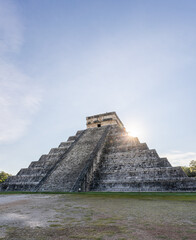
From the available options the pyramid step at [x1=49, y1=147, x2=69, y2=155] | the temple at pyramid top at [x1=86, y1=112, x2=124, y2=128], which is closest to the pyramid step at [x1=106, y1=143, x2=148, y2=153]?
the pyramid step at [x1=49, y1=147, x2=69, y2=155]

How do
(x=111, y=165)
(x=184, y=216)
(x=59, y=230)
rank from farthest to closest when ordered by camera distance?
1. (x=111, y=165)
2. (x=184, y=216)
3. (x=59, y=230)

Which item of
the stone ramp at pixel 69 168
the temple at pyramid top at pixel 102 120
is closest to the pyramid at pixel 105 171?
A: the stone ramp at pixel 69 168

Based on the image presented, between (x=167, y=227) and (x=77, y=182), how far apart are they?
800 centimetres

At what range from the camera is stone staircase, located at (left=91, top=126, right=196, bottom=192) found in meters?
8.56

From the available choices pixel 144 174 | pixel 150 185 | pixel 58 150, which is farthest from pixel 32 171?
pixel 150 185

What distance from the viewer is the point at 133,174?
993 cm

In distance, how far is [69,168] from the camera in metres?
12.0

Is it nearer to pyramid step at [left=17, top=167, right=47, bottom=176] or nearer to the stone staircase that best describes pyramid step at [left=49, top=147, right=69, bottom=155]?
pyramid step at [left=17, top=167, right=47, bottom=176]

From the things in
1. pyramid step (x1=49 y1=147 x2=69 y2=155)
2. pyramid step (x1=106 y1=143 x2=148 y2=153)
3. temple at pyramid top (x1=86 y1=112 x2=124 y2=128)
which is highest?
temple at pyramid top (x1=86 y1=112 x2=124 y2=128)

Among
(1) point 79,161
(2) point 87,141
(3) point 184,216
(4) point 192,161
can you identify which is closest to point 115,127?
(2) point 87,141

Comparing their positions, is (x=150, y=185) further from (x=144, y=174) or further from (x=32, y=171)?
(x=32, y=171)

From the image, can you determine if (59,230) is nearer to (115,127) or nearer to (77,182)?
(77,182)

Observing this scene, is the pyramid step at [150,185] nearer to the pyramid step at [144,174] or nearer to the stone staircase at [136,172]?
the stone staircase at [136,172]

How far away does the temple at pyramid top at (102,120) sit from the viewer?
20906mm
